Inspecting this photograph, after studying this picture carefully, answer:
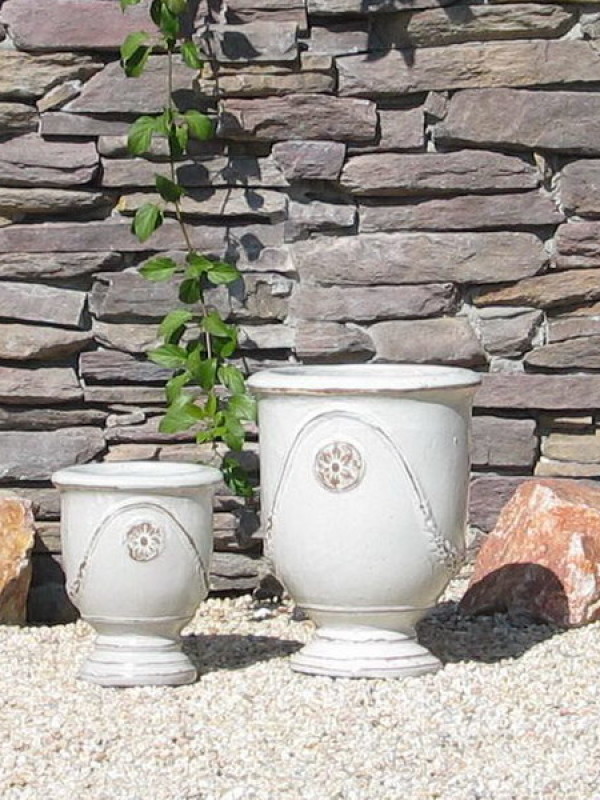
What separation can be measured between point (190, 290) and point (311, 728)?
160 cm

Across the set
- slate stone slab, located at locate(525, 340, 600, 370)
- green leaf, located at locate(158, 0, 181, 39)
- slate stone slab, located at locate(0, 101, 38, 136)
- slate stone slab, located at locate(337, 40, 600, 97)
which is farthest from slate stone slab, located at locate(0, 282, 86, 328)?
slate stone slab, located at locate(525, 340, 600, 370)

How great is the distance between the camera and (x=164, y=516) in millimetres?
3977

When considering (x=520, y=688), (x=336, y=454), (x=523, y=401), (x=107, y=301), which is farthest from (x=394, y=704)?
(x=107, y=301)

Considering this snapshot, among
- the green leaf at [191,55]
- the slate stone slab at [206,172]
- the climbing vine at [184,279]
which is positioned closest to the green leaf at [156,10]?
the climbing vine at [184,279]

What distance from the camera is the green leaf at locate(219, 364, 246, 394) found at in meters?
4.79

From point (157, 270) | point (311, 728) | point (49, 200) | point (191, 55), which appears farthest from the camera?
point (49, 200)

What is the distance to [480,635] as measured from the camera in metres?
4.47

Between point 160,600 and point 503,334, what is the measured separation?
143 cm

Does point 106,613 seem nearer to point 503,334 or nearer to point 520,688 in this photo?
point 520,688

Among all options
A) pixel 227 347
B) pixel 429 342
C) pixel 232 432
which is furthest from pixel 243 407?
pixel 429 342

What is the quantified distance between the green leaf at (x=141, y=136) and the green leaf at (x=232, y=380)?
2.12 feet

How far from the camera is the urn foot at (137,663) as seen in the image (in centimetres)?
396

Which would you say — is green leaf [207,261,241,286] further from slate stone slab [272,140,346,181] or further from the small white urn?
the small white urn

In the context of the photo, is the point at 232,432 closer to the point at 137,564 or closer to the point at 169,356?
the point at 169,356
